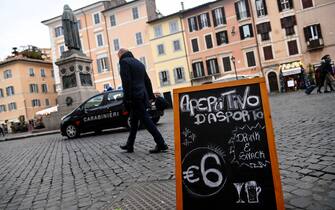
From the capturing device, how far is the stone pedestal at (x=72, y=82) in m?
17.4

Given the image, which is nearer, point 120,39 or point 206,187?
point 206,187

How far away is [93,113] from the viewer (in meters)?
12.7

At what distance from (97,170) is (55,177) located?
64 centimetres

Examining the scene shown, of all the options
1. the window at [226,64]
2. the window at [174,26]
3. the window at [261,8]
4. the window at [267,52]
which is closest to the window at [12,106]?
the window at [174,26]

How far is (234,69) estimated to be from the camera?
4356cm

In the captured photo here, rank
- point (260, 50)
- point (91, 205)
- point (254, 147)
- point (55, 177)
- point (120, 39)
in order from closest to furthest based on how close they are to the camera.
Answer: point (254, 147) < point (91, 205) < point (55, 177) < point (260, 50) < point (120, 39)

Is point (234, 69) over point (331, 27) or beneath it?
beneath

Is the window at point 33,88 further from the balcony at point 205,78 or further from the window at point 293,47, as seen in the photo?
the window at point 293,47

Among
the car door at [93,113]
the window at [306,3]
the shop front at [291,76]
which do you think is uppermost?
the window at [306,3]

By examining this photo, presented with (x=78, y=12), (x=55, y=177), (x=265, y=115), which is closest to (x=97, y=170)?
(x=55, y=177)

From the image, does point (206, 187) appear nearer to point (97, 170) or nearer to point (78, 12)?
point (97, 170)

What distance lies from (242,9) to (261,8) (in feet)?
7.83

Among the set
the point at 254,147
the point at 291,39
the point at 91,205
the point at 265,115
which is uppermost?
the point at 291,39

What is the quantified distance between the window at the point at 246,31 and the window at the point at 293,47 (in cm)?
474
